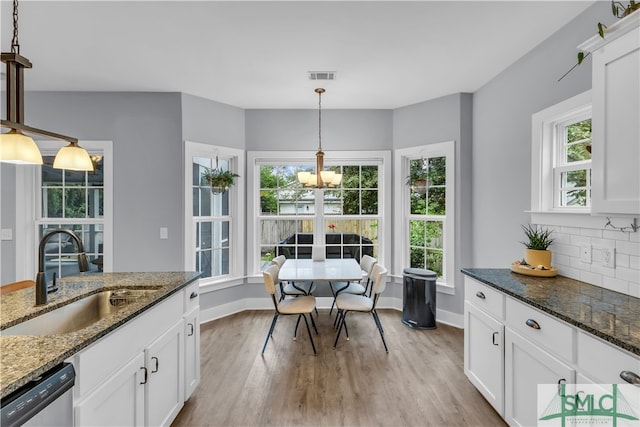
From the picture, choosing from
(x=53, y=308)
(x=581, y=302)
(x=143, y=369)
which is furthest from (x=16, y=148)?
(x=581, y=302)

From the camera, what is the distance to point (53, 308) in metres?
1.59

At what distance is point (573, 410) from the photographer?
1.31 meters

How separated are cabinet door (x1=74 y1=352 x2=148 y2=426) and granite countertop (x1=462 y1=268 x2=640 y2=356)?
2040 millimetres

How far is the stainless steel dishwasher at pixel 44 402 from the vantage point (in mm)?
849

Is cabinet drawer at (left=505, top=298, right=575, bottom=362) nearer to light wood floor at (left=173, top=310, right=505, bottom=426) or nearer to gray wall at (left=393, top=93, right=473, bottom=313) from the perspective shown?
light wood floor at (left=173, top=310, right=505, bottom=426)

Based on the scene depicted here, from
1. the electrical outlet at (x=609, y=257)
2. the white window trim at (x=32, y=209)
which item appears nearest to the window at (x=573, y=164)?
the electrical outlet at (x=609, y=257)

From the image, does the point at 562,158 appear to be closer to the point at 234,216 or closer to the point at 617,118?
the point at 617,118

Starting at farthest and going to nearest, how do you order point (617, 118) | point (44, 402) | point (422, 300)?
point (422, 300) < point (617, 118) < point (44, 402)

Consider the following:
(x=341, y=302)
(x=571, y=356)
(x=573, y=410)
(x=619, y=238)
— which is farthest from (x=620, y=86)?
(x=341, y=302)

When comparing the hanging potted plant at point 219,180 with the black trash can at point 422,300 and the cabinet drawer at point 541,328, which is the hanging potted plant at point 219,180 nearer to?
the black trash can at point 422,300

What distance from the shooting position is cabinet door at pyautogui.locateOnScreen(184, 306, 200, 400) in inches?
81.7

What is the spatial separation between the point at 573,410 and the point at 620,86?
4.98 feet

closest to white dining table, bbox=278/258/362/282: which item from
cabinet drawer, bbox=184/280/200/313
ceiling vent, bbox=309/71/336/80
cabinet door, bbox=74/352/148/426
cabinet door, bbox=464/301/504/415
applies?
cabinet drawer, bbox=184/280/200/313

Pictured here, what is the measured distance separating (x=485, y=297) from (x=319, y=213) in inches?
98.9
